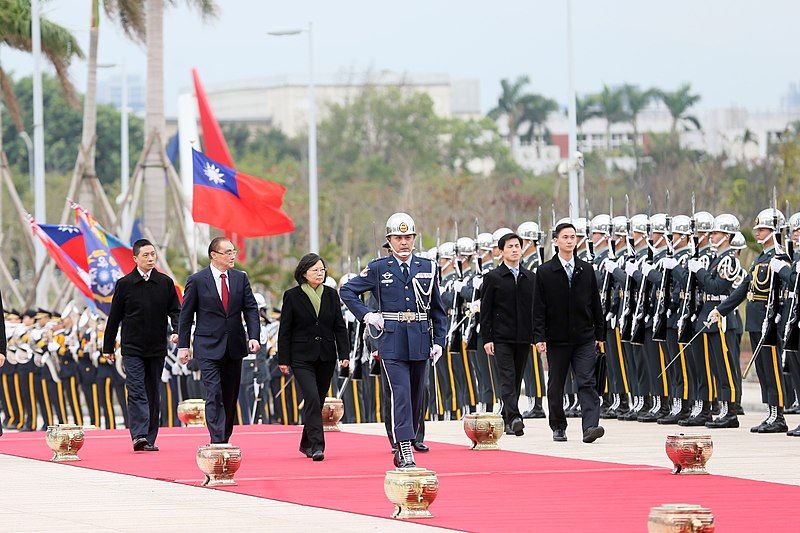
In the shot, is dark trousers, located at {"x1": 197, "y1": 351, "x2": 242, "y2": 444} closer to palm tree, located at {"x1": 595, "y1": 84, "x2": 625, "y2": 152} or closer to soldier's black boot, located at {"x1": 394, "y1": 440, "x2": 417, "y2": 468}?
soldier's black boot, located at {"x1": 394, "y1": 440, "x2": 417, "y2": 468}

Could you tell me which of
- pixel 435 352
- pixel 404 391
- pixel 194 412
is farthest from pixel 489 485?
pixel 194 412

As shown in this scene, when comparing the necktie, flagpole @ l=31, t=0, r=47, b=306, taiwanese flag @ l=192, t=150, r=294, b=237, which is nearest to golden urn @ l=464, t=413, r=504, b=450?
the necktie

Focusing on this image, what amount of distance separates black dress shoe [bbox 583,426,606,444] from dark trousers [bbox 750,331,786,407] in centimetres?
196

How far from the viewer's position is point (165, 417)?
91.2 feet

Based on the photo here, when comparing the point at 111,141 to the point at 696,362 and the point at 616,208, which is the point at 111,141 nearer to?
the point at 616,208

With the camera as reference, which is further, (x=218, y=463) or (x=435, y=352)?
(x=435, y=352)

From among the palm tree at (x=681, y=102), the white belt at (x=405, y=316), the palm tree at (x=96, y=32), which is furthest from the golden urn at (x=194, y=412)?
the palm tree at (x=681, y=102)

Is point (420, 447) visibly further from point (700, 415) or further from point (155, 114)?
point (155, 114)

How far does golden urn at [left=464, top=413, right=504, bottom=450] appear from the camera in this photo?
637 inches

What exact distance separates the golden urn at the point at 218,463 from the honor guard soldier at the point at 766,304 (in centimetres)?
584

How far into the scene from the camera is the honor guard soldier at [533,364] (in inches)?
798

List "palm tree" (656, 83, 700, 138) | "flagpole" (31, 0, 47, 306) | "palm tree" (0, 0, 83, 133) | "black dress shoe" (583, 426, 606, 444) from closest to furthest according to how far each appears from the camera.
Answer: "black dress shoe" (583, 426, 606, 444), "flagpole" (31, 0, 47, 306), "palm tree" (0, 0, 83, 133), "palm tree" (656, 83, 700, 138)

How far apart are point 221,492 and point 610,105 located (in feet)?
265

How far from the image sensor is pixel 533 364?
2109cm
